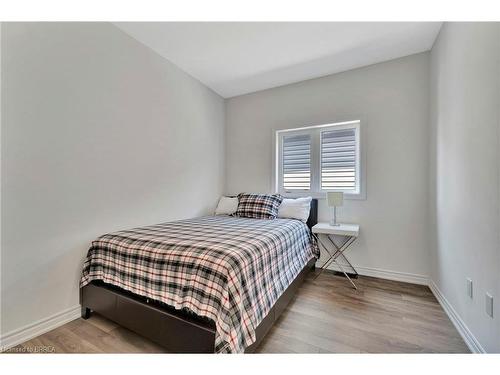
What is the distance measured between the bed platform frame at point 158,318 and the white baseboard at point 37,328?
0.29 feet

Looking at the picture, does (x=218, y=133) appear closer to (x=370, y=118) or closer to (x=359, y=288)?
(x=370, y=118)

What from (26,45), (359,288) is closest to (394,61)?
(359,288)

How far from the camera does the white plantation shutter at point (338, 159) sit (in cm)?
280

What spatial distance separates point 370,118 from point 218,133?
7.28ft

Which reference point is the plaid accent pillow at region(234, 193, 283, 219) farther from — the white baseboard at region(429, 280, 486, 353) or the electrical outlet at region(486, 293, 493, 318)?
the electrical outlet at region(486, 293, 493, 318)

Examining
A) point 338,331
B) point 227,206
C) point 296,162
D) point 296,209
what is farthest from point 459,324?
point 227,206

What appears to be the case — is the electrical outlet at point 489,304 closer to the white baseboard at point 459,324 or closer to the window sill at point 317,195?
the white baseboard at point 459,324

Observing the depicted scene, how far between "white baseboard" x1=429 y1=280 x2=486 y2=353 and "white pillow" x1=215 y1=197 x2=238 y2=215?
240 cm

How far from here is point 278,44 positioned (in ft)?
7.49

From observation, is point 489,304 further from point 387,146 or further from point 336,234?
point 387,146

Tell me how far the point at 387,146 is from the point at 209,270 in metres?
2.50

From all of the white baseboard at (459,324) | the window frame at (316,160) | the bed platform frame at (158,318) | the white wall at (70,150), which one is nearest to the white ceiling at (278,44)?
the white wall at (70,150)

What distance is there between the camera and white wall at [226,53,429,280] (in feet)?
7.97
